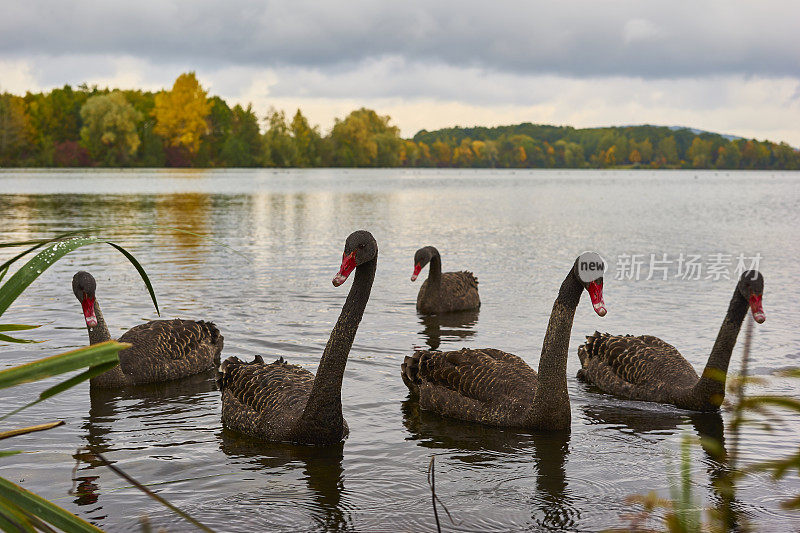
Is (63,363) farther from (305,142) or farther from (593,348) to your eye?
(305,142)

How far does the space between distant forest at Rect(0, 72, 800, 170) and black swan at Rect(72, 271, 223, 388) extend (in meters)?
93.2

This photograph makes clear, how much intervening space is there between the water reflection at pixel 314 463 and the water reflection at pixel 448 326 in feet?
12.6

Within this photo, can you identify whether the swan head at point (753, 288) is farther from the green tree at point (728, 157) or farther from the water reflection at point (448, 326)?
the green tree at point (728, 157)

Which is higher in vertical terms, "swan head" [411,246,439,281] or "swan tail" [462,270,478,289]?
"swan head" [411,246,439,281]

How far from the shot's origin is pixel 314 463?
6.09m

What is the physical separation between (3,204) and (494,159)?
158 metres

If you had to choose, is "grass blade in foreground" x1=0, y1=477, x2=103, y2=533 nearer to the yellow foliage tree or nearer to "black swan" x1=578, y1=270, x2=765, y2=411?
"black swan" x1=578, y1=270, x2=765, y2=411

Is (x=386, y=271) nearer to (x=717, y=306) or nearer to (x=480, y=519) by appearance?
(x=717, y=306)

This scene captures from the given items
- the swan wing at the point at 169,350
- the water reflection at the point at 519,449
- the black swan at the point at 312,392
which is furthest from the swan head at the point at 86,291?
the water reflection at the point at 519,449

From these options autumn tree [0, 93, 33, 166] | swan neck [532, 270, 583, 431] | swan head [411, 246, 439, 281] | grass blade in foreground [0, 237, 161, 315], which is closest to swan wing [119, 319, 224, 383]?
swan neck [532, 270, 583, 431]

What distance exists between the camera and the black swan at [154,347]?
26.2 ft

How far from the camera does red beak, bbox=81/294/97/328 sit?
7.94 metres

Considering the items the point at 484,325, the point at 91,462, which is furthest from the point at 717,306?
the point at 91,462

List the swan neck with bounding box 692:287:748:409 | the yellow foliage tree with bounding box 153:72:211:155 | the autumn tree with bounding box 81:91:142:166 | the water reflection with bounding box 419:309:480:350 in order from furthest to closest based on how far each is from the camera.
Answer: the yellow foliage tree with bounding box 153:72:211:155 < the autumn tree with bounding box 81:91:142:166 < the water reflection with bounding box 419:309:480:350 < the swan neck with bounding box 692:287:748:409
